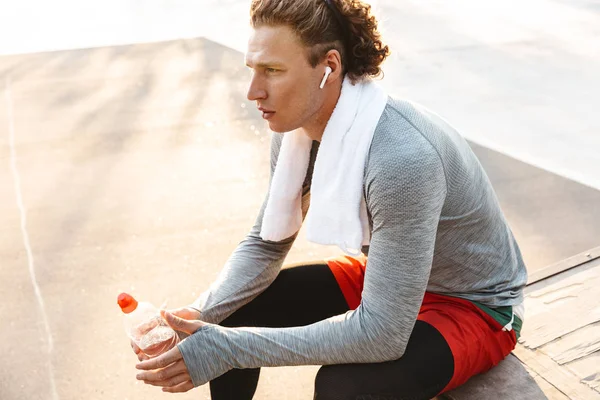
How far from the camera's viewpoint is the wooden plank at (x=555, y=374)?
1869 millimetres

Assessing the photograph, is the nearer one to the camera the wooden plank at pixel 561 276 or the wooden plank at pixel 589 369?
the wooden plank at pixel 589 369

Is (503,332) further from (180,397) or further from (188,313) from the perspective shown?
(180,397)

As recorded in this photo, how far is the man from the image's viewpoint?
62.5 inches

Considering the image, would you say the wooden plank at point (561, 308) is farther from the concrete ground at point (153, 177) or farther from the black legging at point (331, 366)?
the concrete ground at point (153, 177)

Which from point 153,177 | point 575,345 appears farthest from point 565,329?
point 153,177

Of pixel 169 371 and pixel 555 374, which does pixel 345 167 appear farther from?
pixel 555 374

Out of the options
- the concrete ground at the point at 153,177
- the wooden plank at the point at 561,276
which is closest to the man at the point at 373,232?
the wooden plank at the point at 561,276

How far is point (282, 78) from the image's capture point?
169 centimetres

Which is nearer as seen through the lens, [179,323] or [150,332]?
[179,323]

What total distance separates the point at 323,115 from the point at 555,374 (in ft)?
2.95

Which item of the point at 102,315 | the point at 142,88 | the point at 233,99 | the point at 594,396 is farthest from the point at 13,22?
the point at 594,396

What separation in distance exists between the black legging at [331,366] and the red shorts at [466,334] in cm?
3

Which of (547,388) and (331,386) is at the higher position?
(331,386)

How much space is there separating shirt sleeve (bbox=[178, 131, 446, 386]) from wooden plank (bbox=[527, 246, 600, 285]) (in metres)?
0.90
